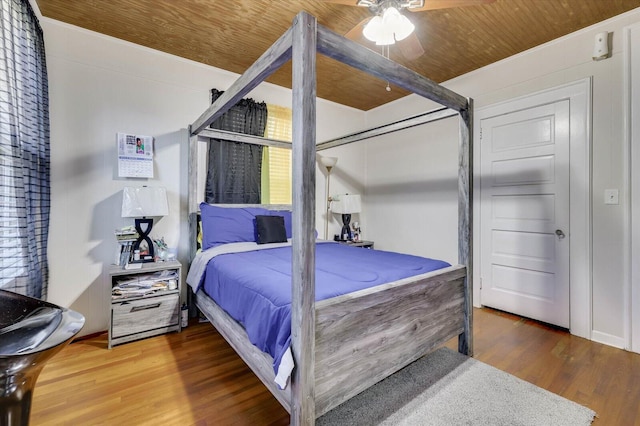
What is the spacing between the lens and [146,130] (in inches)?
108

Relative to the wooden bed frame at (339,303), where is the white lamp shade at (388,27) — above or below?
above

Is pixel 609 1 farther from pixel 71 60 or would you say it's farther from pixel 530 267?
Result: pixel 71 60

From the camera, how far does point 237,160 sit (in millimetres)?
3189

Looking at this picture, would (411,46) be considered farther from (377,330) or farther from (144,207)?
(144,207)

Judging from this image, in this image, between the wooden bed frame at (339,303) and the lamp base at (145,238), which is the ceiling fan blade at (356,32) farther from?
the lamp base at (145,238)

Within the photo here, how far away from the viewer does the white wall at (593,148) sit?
2289 millimetres

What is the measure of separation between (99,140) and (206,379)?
2241 millimetres

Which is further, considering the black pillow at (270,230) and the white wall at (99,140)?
the black pillow at (270,230)

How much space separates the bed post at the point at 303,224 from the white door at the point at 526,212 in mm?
2647

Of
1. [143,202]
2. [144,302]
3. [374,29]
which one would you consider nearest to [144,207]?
[143,202]

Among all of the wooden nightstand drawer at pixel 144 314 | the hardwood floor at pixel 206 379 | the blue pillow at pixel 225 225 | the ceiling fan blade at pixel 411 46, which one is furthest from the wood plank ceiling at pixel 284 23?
the hardwood floor at pixel 206 379

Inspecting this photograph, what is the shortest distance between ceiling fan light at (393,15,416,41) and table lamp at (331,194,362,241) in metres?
2.24

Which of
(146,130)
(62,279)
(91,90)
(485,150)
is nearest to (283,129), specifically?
(146,130)

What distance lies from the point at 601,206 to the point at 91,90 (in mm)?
4520
